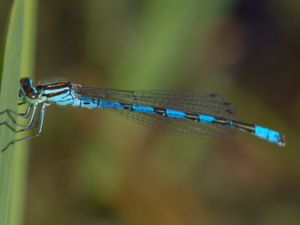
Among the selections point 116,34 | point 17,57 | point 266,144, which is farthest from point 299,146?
point 17,57

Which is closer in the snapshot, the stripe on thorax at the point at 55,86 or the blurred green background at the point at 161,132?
the stripe on thorax at the point at 55,86

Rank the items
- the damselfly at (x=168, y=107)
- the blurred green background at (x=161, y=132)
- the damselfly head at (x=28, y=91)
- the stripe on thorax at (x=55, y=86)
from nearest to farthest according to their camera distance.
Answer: the damselfly head at (x=28, y=91), the stripe on thorax at (x=55, y=86), the damselfly at (x=168, y=107), the blurred green background at (x=161, y=132)

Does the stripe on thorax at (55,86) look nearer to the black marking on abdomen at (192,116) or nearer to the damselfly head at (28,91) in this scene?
the damselfly head at (28,91)

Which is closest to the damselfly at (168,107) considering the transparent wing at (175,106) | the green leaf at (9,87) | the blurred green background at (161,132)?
the transparent wing at (175,106)

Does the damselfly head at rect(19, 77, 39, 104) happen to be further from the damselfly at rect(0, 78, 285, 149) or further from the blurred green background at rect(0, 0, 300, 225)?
the blurred green background at rect(0, 0, 300, 225)

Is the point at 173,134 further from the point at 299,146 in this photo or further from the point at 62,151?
the point at 299,146

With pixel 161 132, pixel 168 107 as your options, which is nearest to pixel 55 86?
pixel 168 107
